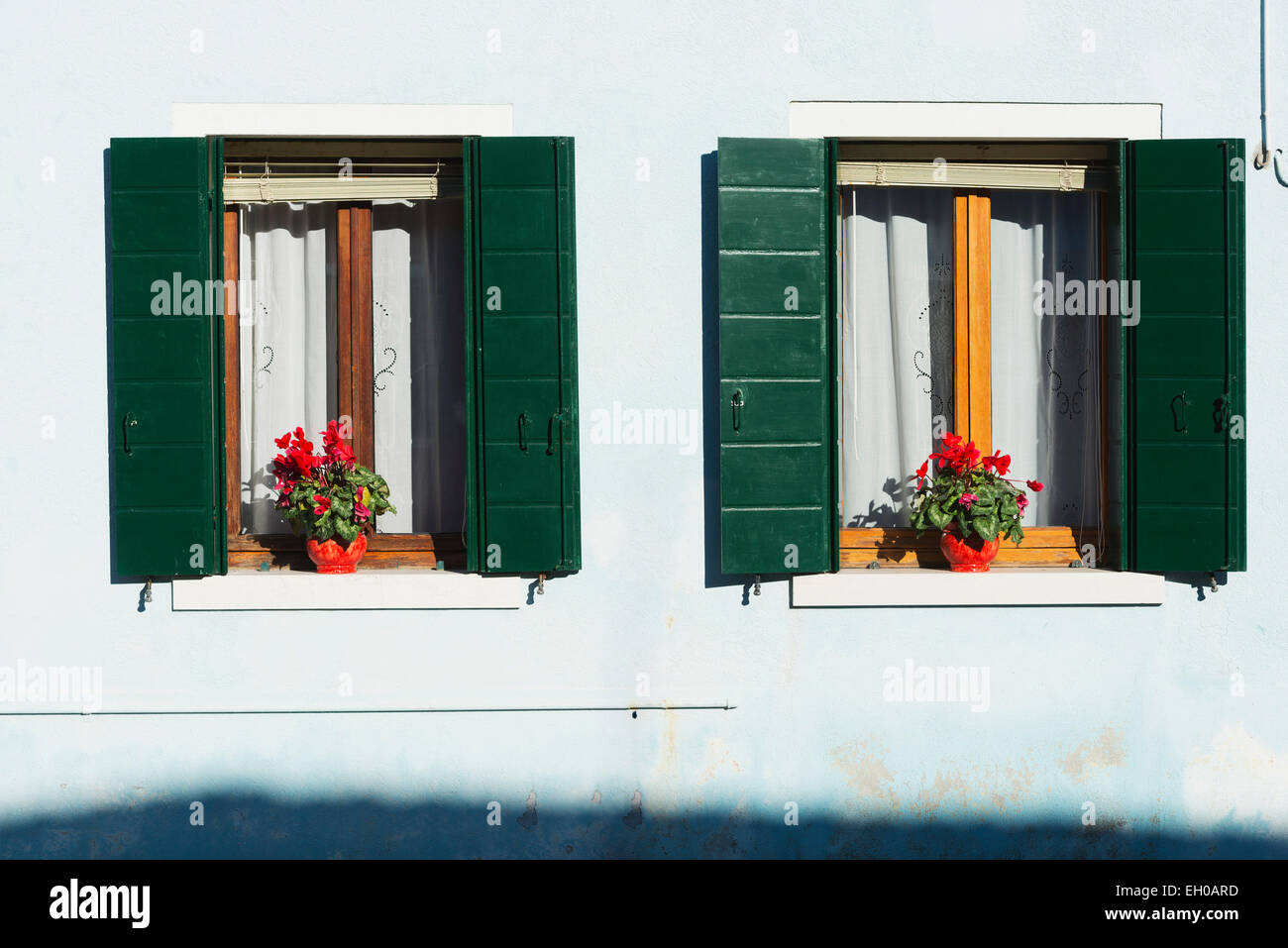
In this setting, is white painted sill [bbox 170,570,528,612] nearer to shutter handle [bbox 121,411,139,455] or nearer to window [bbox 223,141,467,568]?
window [bbox 223,141,467,568]

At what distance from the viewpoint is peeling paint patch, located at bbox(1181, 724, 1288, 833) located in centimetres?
481

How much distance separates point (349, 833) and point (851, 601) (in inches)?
85.7

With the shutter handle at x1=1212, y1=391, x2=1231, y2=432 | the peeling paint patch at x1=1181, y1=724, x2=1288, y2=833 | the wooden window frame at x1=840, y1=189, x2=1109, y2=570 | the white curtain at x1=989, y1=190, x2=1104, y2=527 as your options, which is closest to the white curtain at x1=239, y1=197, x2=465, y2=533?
the wooden window frame at x1=840, y1=189, x2=1109, y2=570

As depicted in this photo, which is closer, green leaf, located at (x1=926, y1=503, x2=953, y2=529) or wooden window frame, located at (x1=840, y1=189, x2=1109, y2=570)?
green leaf, located at (x1=926, y1=503, x2=953, y2=529)

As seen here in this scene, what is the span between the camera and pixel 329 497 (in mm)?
4656

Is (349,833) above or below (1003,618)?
below

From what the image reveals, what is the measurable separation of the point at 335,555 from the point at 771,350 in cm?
189

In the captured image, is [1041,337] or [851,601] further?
[1041,337]

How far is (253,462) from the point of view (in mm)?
4961

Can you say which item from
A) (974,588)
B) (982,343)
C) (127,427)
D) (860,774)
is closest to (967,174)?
(982,343)

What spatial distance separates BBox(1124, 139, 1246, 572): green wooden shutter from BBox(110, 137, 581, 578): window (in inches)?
88.7

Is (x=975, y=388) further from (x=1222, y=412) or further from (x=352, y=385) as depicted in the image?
(x=352, y=385)

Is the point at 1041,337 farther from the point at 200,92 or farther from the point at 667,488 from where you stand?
the point at 200,92
